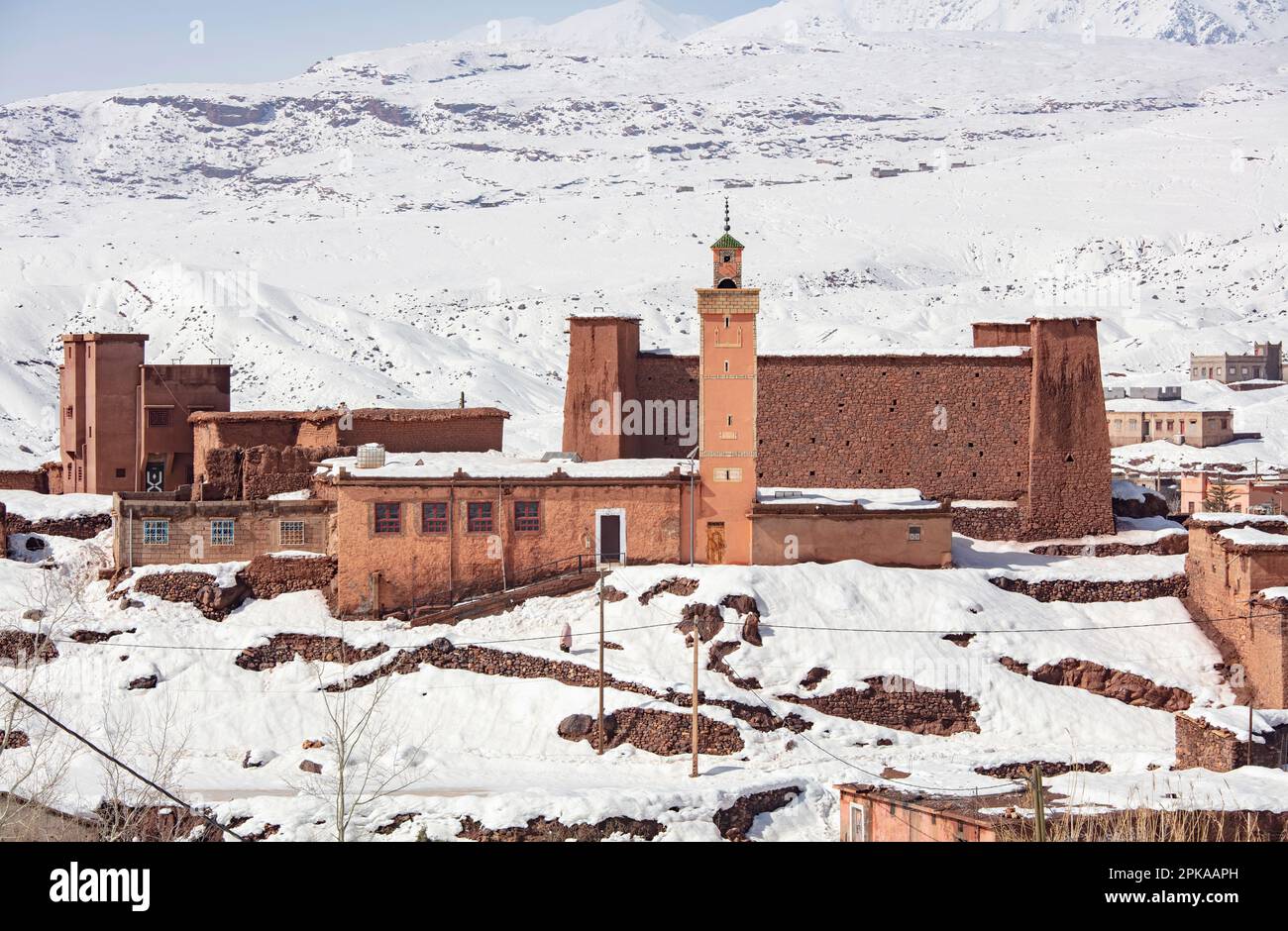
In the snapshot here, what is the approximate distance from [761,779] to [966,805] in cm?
550

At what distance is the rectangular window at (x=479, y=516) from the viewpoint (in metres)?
42.9

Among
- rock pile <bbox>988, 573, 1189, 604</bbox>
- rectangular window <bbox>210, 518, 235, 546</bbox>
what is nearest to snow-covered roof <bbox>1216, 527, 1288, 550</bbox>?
rock pile <bbox>988, 573, 1189, 604</bbox>

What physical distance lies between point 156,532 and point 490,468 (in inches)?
344

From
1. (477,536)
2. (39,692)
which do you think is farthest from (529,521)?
(39,692)

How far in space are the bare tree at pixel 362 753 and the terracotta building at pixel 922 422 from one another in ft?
54.4

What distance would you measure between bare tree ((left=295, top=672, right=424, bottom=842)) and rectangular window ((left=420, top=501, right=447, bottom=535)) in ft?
17.1

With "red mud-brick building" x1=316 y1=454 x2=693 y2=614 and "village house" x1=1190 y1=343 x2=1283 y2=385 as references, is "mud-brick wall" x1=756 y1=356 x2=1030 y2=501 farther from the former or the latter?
"village house" x1=1190 y1=343 x2=1283 y2=385

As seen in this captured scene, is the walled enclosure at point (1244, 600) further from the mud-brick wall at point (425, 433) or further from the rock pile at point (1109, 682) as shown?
the mud-brick wall at point (425, 433)

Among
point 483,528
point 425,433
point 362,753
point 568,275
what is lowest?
point 362,753

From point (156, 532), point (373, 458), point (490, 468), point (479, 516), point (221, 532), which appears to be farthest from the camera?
point (373, 458)

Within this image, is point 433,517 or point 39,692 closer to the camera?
point 39,692

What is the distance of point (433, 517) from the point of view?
140 ft

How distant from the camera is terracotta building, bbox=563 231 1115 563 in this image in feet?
170

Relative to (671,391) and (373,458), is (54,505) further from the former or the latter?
(671,391)
